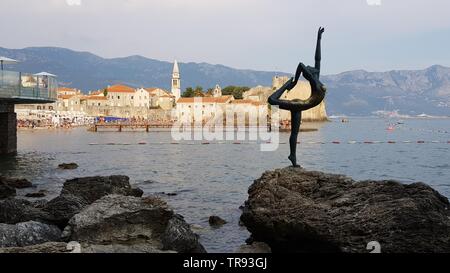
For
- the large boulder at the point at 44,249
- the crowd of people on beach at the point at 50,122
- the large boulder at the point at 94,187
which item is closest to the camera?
the large boulder at the point at 44,249

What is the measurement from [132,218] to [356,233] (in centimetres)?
543

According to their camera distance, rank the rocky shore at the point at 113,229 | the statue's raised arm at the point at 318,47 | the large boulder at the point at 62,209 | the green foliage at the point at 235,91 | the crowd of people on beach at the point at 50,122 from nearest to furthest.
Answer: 1. the rocky shore at the point at 113,229
2. the large boulder at the point at 62,209
3. the statue's raised arm at the point at 318,47
4. the crowd of people on beach at the point at 50,122
5. the green foliage at the point at 235,91

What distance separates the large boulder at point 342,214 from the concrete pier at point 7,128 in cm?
3503

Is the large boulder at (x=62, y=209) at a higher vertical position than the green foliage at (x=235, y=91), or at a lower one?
lower

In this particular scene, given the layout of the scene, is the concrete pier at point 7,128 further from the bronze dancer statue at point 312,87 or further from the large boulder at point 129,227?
the bronze dancer statue at point 312,87

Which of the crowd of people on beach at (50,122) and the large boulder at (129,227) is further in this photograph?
the crowd of people on beach at (50,122)

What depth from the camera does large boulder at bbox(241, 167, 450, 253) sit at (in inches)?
347

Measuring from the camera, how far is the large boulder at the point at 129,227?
37.4 ft

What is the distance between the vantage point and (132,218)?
11.9 meters

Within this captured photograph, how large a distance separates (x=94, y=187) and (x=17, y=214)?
526 cm

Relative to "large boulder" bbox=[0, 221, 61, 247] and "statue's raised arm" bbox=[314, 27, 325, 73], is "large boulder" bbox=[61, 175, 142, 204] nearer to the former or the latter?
"large boulder" bbox=[0, 221, 61, 247]

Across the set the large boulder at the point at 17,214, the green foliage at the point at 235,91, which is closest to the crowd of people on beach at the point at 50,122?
the green foliage at the point at 235,91
